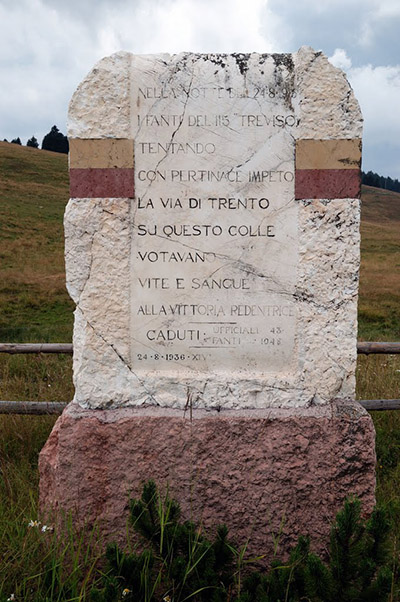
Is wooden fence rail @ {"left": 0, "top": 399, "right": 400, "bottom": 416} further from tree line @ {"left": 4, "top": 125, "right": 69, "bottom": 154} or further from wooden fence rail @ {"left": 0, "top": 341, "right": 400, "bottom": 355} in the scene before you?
tree line @ {"left": 4, "top": 125, "right": 69, "bottom": 154}

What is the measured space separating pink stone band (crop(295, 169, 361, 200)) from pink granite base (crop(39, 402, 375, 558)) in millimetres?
1192

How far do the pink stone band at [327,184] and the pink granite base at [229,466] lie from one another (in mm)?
1192

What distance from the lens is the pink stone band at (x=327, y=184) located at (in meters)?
3.13

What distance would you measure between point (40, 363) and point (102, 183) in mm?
4286

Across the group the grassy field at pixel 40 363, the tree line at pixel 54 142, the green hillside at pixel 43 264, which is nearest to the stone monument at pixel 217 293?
the grassy field at pixel 40 363

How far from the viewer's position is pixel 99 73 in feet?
10.3

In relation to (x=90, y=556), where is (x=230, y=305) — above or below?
above

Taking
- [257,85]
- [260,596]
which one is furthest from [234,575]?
[257,85]

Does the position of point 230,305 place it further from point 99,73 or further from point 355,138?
point 99,73

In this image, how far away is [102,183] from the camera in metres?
3.16

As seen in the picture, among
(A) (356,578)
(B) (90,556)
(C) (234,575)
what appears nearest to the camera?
(A) (356,578)

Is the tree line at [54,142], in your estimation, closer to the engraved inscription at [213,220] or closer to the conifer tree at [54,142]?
the conifer tree at [54,142]

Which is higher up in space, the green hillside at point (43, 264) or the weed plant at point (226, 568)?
the green hillside at point (43, 264)

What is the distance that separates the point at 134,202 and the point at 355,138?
127cm
